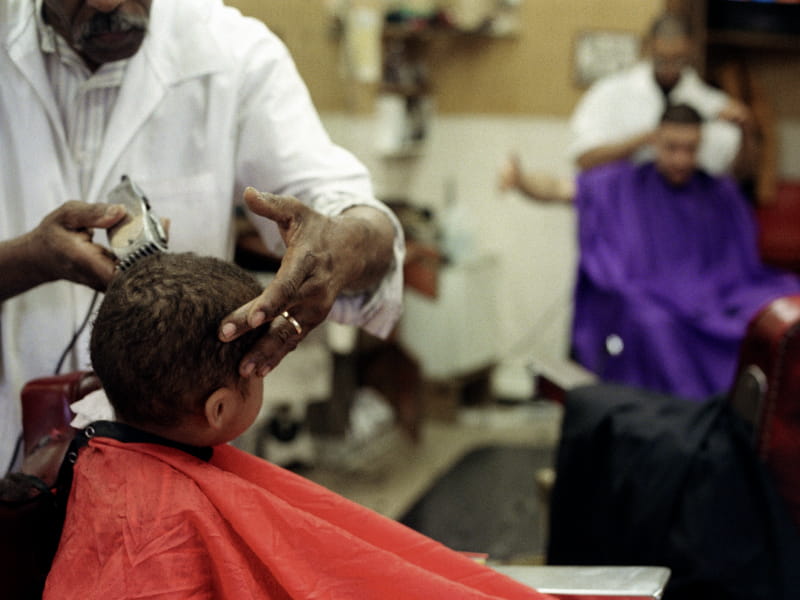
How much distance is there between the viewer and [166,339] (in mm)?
920

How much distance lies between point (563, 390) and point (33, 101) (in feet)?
4.21

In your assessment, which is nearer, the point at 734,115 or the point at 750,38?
the point at 734,115

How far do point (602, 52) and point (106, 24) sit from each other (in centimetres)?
380

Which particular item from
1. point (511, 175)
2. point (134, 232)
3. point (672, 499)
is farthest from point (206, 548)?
point (511, 175)

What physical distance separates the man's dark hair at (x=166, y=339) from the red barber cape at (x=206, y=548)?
2.8 inches

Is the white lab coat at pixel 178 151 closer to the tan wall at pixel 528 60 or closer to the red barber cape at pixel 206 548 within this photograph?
the red barber cape at pixel 206 548

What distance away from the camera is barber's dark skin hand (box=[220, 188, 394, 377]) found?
91 centimetres

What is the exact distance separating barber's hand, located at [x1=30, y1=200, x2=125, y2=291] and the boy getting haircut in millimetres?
62

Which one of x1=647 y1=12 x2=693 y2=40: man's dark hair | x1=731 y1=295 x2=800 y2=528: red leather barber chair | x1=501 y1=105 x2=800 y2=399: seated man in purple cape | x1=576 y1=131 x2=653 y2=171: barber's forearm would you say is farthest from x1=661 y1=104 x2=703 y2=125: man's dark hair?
x1=731 y1=295 x2=800 y2=528: red leather barber chair

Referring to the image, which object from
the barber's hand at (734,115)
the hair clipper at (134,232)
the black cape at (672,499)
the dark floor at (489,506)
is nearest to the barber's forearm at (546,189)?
the barber's hand at (734,115)

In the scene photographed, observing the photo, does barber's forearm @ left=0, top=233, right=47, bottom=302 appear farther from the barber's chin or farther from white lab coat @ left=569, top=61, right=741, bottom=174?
white lab coat @ left=569, top=61, right=741, bottom=174

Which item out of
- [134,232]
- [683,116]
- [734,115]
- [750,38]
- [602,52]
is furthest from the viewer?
[602,52]

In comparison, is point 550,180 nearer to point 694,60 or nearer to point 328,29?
point 328,29

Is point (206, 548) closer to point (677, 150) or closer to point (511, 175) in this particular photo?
point (511, 175)
